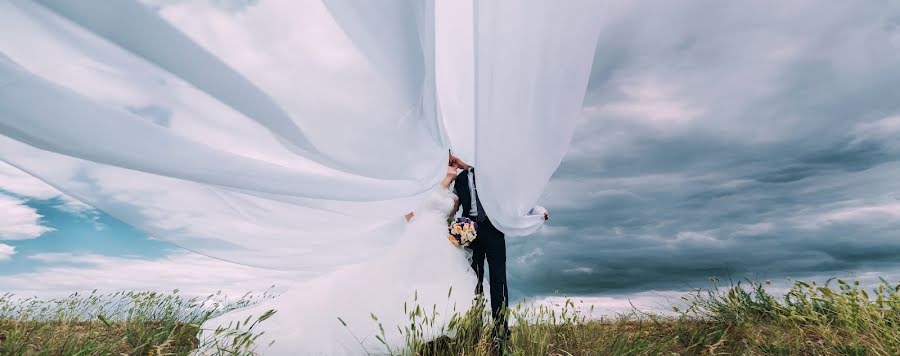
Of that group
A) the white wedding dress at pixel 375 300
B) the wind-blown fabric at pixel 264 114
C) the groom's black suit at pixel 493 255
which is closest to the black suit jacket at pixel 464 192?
the groom's black suit at pixel 493 255

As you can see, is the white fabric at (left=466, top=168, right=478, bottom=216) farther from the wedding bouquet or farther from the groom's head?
the wedding bouquet

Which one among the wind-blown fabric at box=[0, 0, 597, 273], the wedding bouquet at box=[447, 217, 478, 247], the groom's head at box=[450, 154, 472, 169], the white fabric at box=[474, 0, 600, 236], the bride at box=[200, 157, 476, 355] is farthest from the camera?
the groom's head at box=[450, 154, 472, 169]

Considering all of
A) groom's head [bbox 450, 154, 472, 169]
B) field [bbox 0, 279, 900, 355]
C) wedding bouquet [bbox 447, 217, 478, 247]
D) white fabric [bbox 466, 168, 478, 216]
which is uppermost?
groom's head [bbox 450, 154, 472, 169]

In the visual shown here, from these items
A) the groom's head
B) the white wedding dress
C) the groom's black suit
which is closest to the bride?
the white wedding dress

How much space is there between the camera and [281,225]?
4016 mm

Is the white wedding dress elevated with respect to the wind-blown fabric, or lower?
lower

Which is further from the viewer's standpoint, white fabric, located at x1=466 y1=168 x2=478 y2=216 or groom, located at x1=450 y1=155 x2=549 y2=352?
white fabric, located at x1=466 y1=168 x2=478 y2=216

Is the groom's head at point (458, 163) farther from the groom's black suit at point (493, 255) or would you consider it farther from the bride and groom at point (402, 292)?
the groom's black suit at point (493, 255)

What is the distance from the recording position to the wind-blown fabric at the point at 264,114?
234 cm

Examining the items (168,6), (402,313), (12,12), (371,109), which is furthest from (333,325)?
(12,12)

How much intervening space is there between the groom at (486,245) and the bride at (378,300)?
0.67 feet

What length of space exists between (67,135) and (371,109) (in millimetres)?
1518

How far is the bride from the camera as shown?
3441mm

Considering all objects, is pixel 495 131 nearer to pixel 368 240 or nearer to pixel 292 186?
pixel 292 186
